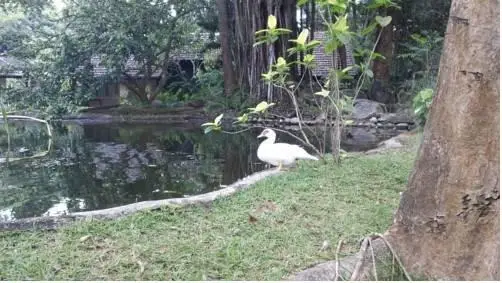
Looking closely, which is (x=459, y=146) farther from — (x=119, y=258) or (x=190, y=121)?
(x=190, y=121)

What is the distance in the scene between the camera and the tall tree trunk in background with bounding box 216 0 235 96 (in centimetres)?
1320

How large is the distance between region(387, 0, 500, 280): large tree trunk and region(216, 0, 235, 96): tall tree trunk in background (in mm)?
11588

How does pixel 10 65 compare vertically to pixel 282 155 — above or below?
above

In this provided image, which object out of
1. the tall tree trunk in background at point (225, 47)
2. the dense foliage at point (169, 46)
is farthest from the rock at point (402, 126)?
the tall tree trunk in background at point (225, 47)

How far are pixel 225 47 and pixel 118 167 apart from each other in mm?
7828

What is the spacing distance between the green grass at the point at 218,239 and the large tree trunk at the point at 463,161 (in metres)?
0.49

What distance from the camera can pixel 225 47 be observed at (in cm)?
1348

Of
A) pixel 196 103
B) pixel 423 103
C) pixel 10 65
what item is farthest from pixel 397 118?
pixel 10 65

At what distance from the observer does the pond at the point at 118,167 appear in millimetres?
4578

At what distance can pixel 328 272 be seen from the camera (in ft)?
6.73

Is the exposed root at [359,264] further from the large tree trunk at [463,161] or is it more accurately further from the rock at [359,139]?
the rock at [359,139]

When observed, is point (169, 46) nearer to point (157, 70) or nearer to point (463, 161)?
point (157, 70)

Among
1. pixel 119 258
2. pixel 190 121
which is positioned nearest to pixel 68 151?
pixel 190 121

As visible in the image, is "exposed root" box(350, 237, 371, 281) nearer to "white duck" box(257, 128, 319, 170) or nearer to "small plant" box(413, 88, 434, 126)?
"white duck" box(257, 128, 319, 170)
